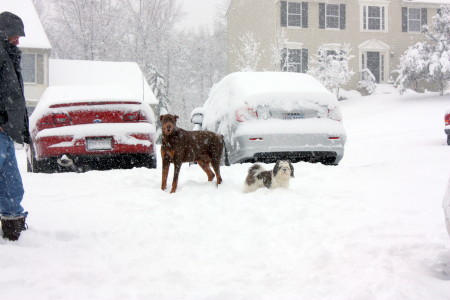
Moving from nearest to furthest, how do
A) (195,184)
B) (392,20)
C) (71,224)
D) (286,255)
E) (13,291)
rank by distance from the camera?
(13,291) < (286,255) < (71,224) < (195,184) < (392,20)

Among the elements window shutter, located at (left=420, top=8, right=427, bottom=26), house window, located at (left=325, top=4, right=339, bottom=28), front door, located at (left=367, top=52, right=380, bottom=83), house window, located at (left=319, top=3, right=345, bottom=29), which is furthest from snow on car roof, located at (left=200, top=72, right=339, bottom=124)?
window shutter, located at (left=420, top=8, right=427, bottom=26)

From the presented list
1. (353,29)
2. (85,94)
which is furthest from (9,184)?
(353,29)

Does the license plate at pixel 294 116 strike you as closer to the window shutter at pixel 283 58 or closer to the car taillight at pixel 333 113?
the car taillight at pixel 333 113

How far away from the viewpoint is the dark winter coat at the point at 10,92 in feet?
12.1

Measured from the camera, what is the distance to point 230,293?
2.85 m

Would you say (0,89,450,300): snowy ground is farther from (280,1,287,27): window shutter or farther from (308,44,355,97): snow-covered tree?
(280,1,287,27): window shutter

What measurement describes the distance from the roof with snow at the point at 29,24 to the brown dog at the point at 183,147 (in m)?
26.3

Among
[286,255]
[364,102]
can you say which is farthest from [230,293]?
[364,102]

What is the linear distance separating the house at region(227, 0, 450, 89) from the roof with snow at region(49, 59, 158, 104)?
9579 millimetres

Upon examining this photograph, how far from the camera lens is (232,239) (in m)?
4.04

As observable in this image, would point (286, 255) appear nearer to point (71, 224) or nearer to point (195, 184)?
point (71, 224)

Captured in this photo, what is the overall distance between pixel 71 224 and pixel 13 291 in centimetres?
159

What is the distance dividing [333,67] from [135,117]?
87.0ft

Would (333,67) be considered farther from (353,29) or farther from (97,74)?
(97,74)
